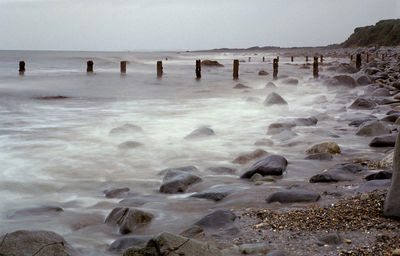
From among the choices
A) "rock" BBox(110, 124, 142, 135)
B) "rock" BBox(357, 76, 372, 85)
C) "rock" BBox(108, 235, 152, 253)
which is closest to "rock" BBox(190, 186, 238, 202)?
"rock" BBox(108, 235, 152, 253)

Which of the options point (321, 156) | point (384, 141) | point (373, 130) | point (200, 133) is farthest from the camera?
point (200, 133)

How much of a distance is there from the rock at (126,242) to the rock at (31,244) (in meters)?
0.51

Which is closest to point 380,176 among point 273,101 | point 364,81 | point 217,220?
point 217,220

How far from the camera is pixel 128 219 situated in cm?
342

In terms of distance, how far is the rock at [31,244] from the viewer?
226cm

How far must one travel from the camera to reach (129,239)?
Answer: 3025 mm

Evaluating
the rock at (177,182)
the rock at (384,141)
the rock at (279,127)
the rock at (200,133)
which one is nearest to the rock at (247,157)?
the rock at (177,182)

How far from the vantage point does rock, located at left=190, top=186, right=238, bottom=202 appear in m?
4.09

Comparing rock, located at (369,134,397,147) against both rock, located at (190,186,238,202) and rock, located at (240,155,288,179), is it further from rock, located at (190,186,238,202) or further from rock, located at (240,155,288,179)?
rock, located at (190,186,238,202)

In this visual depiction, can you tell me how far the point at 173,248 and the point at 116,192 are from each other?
235 cm

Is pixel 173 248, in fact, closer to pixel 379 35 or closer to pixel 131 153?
pixel 131 153

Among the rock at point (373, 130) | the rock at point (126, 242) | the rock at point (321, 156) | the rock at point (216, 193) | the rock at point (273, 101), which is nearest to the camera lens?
the rock at point (126, 242)

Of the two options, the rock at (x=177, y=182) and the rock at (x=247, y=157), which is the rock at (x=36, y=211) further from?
the rock at (x=247, y=157)

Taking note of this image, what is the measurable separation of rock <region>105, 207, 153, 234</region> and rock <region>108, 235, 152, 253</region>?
0.99 feet
